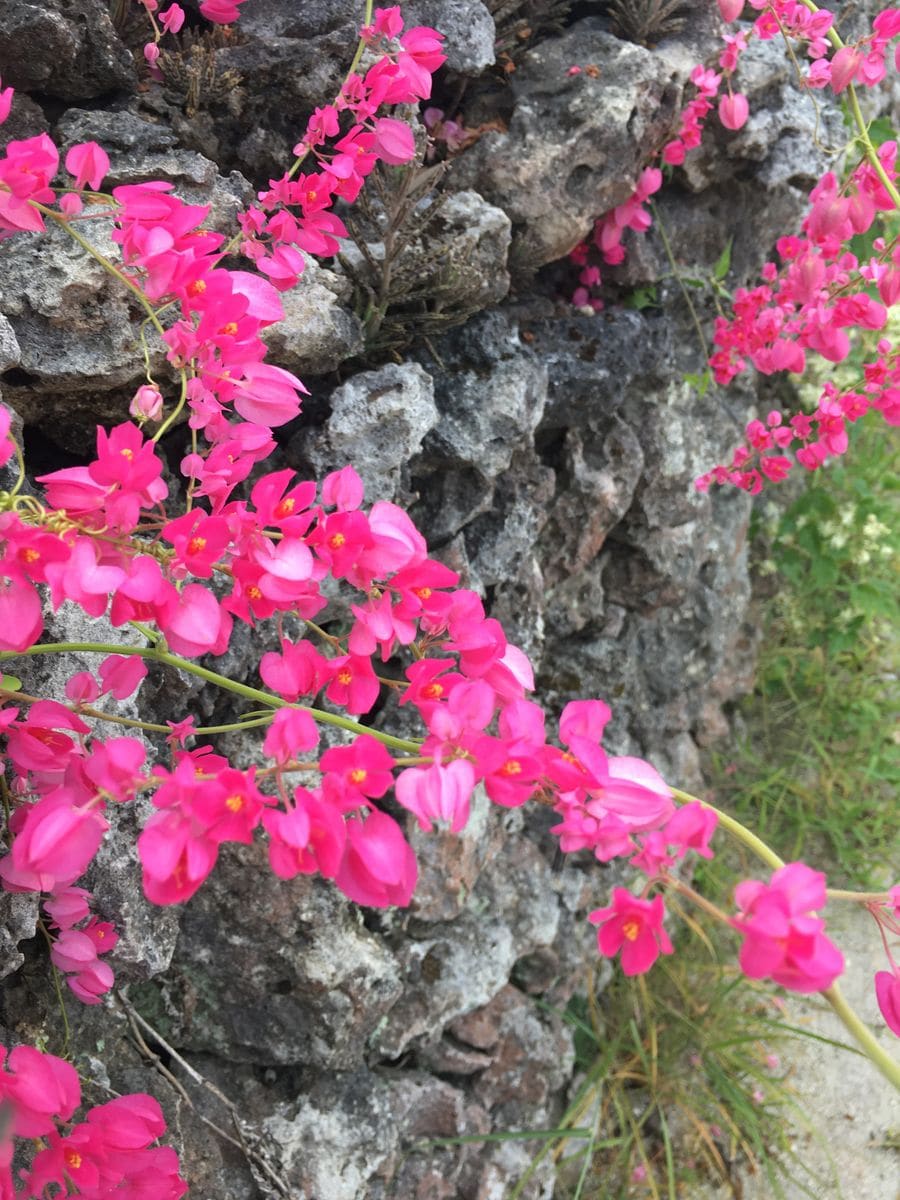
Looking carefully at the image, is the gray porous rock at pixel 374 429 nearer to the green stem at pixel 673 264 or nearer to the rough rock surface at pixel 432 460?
the rough rock surface at pixel 432 460

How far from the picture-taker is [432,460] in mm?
1576

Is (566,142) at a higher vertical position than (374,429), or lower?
higher

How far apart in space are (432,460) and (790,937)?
1.11 metres

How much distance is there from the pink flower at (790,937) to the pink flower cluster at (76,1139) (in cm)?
58

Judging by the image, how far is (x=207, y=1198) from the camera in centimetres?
134

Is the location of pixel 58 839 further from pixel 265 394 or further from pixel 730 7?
pixel 730 7

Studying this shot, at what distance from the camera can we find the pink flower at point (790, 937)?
0.58m

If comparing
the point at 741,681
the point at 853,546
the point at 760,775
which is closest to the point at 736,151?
the point at 853,546

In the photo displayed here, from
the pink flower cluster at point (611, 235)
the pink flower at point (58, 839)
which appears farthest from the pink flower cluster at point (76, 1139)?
the pink flower cluster at point (611, 235)

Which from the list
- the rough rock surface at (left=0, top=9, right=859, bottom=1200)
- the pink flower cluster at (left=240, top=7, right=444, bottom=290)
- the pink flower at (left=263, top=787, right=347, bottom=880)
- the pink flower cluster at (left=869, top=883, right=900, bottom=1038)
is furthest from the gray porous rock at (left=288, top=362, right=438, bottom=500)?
the pink flower cluster at (left=869, top=883, right=900, bottom=1038)

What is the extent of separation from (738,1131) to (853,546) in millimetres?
1635

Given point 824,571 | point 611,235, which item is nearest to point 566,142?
point 611,235

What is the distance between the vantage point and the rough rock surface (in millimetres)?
1246

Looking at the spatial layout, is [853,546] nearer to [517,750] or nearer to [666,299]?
[666,299]
